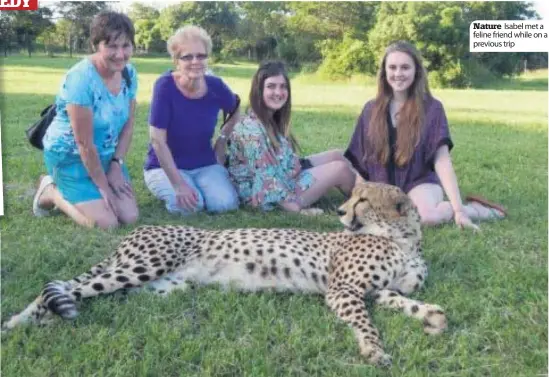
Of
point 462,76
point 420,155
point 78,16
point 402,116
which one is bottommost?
point 420,155

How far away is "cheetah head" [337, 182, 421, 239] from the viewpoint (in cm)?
281

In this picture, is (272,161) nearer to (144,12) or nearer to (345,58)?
(144,12)

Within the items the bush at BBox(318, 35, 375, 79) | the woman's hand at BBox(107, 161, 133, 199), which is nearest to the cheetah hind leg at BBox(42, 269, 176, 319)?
the woman's hand at BBox(107, 161, 133, 199)

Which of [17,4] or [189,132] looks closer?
[17,4]

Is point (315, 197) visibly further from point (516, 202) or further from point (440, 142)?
point (516, 202)

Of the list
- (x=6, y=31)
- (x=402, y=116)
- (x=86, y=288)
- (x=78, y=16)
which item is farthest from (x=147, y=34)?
(x=86, y=288)

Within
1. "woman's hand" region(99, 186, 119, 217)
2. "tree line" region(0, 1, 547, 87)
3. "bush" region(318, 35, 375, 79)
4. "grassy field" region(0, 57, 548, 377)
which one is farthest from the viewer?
"bush" region(318, 35, 375, 79)

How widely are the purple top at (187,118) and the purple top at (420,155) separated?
94 centimetres

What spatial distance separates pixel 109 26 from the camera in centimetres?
339

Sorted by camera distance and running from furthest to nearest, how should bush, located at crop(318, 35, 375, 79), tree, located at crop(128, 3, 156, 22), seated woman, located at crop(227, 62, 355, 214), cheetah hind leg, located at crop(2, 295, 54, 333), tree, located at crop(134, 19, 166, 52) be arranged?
1. bush, located at crop(318, 35, 375, 79)
2. tree, located at crop(134, 19, 166, 52)
3. tree, located at crop(128, 3, 156, 22)
4. seated woman, located at crop(227, 62, 355, 214)
5. cheetah hind leg, located at crop(2, 295, 54, 333)

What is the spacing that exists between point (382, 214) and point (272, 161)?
1.36 metres

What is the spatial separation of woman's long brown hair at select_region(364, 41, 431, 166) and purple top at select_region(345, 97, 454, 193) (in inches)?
2.0

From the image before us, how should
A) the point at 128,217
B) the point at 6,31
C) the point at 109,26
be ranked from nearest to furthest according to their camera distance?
the point at 109,26, the point at 128,217, the point at 6,31

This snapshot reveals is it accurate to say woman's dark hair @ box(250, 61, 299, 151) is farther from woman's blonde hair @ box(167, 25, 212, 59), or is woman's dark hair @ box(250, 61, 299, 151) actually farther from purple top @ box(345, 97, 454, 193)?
purple top @ box(345, 97, 454, 193)
